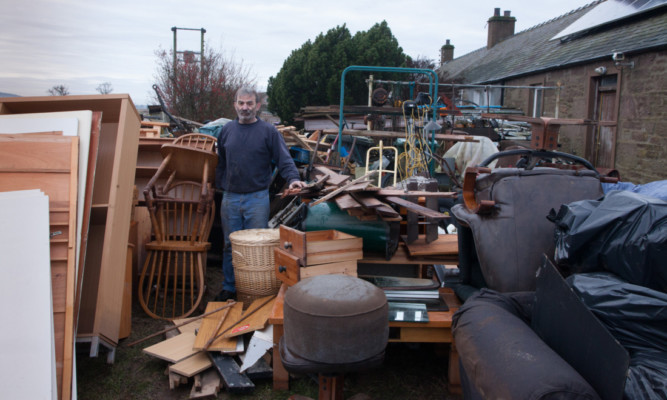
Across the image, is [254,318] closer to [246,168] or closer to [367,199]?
[367,199]

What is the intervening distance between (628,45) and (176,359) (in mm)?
10658

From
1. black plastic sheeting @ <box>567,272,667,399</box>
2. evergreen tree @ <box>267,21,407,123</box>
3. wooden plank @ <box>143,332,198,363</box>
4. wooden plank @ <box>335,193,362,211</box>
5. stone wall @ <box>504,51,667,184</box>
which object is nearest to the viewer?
black plastic sheeting @ <box>567,272,667,399</box>

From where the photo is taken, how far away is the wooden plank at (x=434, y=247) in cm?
375

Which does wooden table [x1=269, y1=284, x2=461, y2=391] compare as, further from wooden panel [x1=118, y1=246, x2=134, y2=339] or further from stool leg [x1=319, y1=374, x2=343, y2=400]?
wooden panel [x1=118, y1=246, x2=134, y2=339]

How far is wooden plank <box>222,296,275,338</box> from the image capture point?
3.60 metres

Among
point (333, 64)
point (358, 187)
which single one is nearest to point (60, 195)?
point (358, 187)

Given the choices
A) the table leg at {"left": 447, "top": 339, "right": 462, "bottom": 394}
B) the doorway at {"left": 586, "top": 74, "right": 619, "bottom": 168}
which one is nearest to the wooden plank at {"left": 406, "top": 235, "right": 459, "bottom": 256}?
the table leg at {"left": 447, "top": 339, "right": 462, "bottom": 394}

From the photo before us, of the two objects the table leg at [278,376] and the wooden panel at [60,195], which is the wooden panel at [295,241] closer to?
the table leg at [278,376]

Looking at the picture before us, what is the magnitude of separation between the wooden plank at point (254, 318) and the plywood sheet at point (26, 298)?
1258 mm

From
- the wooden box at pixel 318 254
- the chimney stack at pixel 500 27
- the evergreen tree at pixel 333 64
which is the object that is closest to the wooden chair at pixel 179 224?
the wooden box at pixel 318 254

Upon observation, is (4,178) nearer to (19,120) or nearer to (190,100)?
(19,120)

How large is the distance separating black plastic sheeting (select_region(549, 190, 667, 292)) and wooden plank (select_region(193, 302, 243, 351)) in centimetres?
224

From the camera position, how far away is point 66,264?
9.76 ft

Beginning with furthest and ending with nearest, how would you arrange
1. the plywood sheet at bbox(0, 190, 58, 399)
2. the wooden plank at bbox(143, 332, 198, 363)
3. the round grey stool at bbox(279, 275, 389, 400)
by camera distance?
the wooden plank at bbox(143, 332, 198, 363)
the plywood sheet at bbox(0, 190, 58, 399)
the round grey stool at bbox(279, 275, 389, 400)
